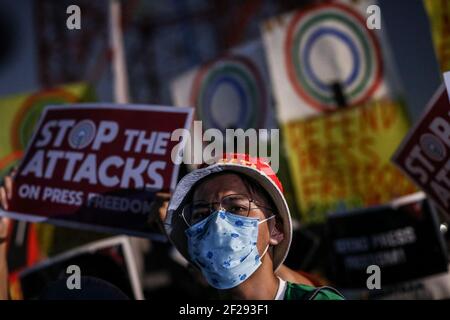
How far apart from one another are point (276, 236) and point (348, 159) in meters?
3.32

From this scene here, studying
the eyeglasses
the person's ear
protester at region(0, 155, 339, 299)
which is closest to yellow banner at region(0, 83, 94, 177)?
protester at region(0, 155, 339, 299)

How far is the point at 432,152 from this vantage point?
268cm

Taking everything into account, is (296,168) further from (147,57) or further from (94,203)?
(147,57)

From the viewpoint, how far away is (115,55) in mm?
5152

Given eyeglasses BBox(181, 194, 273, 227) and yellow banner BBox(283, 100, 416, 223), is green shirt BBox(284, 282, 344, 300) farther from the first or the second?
yellow banner BBox(283, 100, 416, 223)

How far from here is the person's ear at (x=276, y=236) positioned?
2099 mm

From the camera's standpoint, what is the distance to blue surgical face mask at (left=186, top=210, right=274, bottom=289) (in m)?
2.02

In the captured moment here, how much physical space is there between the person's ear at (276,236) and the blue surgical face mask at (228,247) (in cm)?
8

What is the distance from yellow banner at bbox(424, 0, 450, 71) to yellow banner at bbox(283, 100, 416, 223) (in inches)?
47.2

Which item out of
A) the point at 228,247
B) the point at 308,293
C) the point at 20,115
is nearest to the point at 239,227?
the point at 228,247

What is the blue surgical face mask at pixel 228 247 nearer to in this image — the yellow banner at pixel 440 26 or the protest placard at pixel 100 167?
the protest placard at pixel 100 167

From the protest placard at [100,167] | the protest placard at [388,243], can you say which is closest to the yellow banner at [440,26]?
the protest placard at [388,243]
